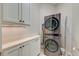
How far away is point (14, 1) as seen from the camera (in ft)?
4.77

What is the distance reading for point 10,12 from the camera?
1.37m

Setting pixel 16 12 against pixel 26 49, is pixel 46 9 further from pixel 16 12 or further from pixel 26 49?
pixel 26 49

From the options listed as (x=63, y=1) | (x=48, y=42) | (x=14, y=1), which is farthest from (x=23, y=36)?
(x=63, y=1)

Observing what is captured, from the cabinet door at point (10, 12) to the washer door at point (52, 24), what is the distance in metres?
0.42

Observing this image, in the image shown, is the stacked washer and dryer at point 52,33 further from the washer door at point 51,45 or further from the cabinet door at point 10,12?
the cabinet door at point 10,12

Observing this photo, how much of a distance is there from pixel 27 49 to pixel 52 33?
404 mm

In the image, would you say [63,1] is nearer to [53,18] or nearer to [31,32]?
[53,18]

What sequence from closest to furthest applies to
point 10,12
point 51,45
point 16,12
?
point 10,12, point 16,12, point 51,45

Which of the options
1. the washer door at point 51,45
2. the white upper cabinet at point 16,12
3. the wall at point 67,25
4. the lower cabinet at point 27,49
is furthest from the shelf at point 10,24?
the wall at point 67,25

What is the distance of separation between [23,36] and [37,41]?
0.20m

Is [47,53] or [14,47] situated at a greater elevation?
[14,47]

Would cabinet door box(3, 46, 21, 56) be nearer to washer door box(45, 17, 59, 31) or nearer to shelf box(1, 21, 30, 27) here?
shelf box(1, 21, 30, 27)

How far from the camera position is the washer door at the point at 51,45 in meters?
1.55

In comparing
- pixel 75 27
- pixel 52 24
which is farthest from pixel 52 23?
pixel 75 27
